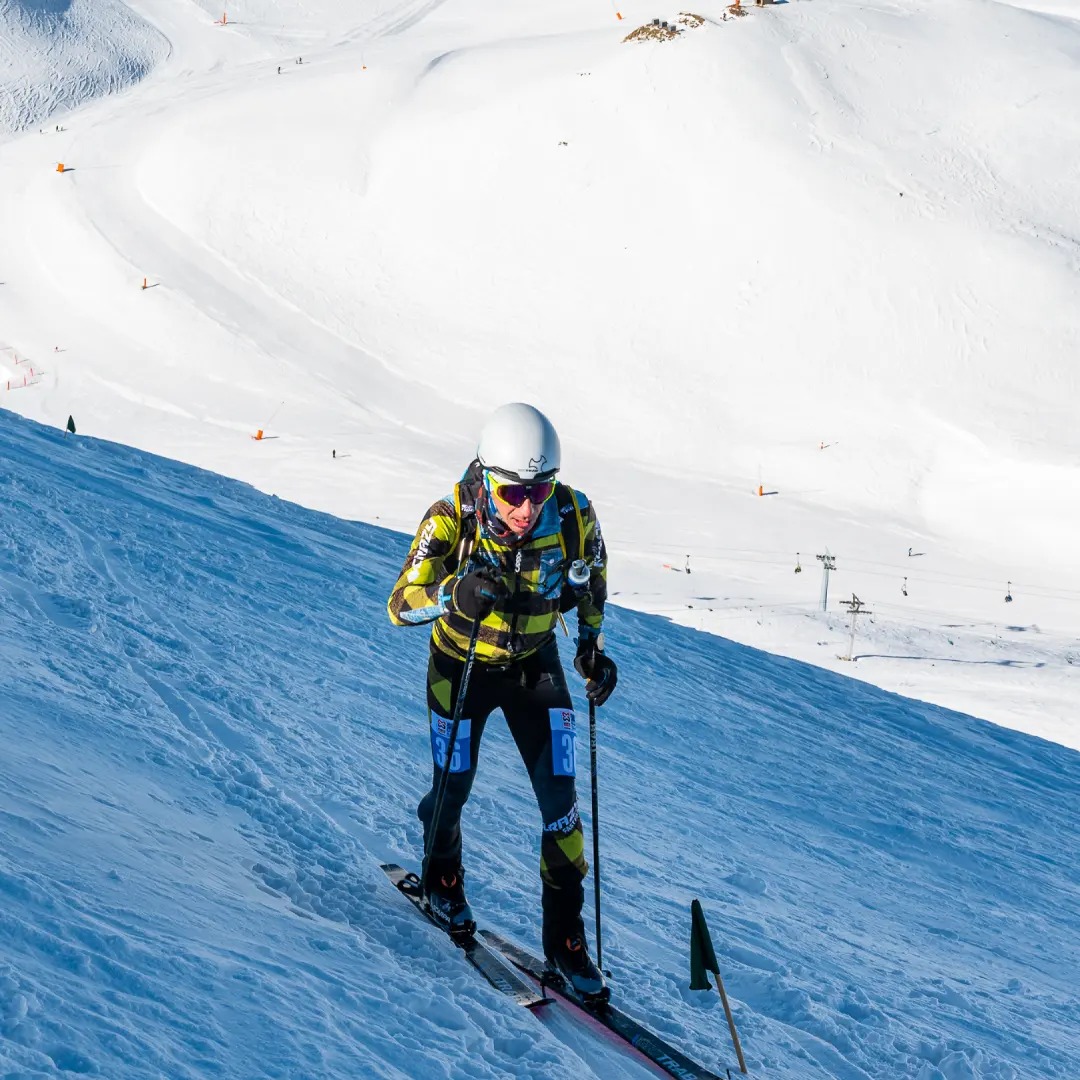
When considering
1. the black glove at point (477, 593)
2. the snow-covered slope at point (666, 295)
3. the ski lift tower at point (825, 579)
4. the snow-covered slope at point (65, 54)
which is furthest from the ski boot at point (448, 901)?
the snow-covered slope at point (65, 54)

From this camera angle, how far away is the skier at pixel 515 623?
4.93 m

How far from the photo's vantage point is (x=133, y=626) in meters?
8.31

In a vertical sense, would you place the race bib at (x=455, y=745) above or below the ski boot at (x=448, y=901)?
above

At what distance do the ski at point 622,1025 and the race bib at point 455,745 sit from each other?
800 mm

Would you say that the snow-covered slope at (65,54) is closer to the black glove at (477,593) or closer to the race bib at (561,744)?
the black glove at (477,593)

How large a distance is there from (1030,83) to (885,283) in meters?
13.2

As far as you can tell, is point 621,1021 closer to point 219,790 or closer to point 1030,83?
point 219,790

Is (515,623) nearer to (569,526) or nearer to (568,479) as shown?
(569,526)

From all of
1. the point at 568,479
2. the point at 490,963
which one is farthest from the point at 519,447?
the point at 568,479

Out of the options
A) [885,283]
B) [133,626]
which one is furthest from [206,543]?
[885,283]

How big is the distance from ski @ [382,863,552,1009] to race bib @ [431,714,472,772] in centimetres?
60

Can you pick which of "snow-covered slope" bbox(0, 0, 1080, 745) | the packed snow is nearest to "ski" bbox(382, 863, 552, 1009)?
the packed snow

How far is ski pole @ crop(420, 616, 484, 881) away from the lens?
5078mm

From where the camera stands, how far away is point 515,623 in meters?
5.10
